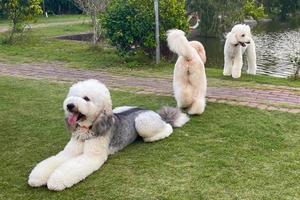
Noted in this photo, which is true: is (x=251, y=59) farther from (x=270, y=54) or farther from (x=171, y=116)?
(x=270, y=54)

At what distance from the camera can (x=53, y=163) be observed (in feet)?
15.1

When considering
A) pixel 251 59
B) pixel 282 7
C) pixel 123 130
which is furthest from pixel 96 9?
pixel 282 7

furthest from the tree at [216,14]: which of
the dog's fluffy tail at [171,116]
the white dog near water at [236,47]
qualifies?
the dog's fluffy tail at [171,116]

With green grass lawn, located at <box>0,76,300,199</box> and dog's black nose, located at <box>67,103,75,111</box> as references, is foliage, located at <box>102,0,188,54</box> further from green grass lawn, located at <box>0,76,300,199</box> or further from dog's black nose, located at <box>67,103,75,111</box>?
dog's black nose, located at <box>67,103,75,111</box>

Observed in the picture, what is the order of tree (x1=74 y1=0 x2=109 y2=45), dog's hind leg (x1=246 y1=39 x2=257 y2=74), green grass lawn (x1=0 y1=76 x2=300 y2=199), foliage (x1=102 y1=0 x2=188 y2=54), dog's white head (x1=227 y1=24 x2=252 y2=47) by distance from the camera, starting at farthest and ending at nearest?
1. tree (x1=74 y1=0 x2=109 y2=45)
2. foliage (x1=102 y1=0 x2=188 y2=54)
3. dog's hind leg (x1=246 y1=39 x2=257 y2=74)
4. dog's white head (x1=227 y1=24 x2=252 y2=47)
5. green grass lawn (x1=0 y1=76 x2=300 y2=199)

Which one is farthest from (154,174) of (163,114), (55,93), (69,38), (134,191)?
(69,38)

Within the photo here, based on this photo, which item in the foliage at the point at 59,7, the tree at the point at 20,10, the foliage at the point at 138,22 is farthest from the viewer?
the foliage at the point at 59,7

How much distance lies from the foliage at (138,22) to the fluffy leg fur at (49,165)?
6490 millimetres

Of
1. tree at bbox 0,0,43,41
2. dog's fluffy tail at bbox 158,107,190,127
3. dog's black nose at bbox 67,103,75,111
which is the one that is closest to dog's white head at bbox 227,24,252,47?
dog's fluffy tail at bbox 158,107,190,127

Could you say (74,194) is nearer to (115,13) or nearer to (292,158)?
(292,158)

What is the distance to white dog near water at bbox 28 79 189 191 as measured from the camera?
4453mm

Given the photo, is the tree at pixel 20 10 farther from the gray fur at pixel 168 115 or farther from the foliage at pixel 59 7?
the foliage at pixel 59 7

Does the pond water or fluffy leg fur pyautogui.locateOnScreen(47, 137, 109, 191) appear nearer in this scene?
fluffy leg fur pyautogui.locateOnScreen(47, 137, 109, 191)

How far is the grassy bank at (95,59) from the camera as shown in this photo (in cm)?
955
